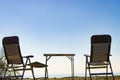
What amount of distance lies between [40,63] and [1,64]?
6.56 metres

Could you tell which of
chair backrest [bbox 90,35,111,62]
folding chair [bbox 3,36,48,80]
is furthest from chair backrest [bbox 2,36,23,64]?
chair backrest [bbox 90,35,111,62]

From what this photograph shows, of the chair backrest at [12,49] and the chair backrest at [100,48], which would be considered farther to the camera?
the chair backrest at [100,48]

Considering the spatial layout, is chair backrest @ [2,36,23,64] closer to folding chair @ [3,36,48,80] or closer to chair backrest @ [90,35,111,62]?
folding chair @ [3,36,48,80]

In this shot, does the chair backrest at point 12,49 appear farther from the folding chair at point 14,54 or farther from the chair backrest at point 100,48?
the chair backrest at point 100,48

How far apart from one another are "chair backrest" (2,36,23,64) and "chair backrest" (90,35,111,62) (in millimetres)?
1736

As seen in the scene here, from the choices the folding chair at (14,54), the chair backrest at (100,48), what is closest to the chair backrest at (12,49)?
the folding chair at (14,54)

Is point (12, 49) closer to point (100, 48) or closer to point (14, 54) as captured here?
point (14, 54)

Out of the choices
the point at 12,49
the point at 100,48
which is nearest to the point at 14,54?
the point at 12,49

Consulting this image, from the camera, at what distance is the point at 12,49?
750 centimetres

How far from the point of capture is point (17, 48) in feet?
24.5

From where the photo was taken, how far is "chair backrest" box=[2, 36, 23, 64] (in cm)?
745

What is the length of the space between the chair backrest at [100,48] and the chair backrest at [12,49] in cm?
174

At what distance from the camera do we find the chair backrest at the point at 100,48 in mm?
7578

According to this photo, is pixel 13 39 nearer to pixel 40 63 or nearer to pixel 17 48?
pixel 17 48
